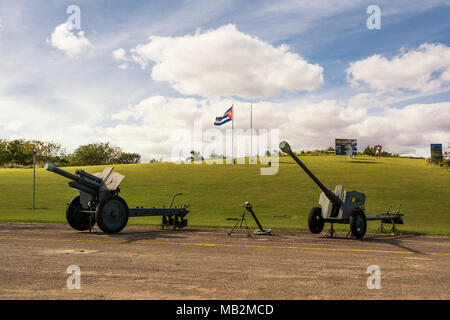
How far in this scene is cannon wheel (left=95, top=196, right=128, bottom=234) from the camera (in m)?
13.1

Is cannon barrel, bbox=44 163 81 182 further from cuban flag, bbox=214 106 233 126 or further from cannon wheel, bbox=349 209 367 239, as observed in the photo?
cuban flag, bbox=214 106 233 126

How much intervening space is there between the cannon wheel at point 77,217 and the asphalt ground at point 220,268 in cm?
166

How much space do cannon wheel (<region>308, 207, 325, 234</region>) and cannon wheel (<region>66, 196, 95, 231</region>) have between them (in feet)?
27.1

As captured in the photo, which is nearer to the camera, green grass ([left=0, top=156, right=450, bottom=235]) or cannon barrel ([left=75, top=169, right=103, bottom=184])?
cannon barrel ([left=75, top=169, right=103, bottom=184])

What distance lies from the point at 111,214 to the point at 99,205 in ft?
2.12

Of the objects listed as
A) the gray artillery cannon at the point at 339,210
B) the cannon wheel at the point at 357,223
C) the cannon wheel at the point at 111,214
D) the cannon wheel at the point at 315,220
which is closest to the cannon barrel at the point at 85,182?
the cannon wheel at the point at 111,214

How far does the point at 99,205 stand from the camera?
515 inches

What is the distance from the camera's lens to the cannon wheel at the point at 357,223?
13.3 meters

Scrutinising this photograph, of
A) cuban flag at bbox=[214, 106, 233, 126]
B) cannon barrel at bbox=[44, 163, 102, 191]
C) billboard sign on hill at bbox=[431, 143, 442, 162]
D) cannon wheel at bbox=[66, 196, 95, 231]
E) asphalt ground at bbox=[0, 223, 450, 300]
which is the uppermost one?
cuban flag at bbox=[214, 106, 233, 126]

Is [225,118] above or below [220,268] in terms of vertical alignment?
above

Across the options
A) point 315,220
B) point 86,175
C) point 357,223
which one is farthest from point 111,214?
point 357,223

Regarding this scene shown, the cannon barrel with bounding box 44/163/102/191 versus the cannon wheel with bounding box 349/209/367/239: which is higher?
the cannon barrel with bounding box 44/163/102/191

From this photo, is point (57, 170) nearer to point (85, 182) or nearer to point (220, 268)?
point (85, 182)

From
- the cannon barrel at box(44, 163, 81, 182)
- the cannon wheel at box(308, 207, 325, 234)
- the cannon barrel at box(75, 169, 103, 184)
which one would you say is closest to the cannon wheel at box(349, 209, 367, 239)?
the cannon wheel at box(308, 207, 325, 234)
